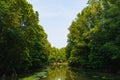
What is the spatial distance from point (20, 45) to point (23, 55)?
89.1 inches

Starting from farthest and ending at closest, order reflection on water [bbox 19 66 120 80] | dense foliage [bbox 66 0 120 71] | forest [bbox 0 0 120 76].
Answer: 1. dense foliage [bbox 66 0 120 71]
2. reflection on water [bbox 19 66 120 80]
3. forest [bbox 0 0 120 76]

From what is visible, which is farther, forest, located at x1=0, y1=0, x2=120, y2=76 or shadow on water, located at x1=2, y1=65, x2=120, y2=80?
shadow on water, located at x1=2, y1=65, x2=120, y2=80

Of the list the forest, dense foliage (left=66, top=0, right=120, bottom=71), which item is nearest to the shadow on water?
the forest

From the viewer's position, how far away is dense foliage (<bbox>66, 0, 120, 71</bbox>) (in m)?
45.4

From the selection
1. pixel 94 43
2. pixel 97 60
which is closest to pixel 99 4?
pixel 94 43

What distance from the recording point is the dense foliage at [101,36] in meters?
45.4

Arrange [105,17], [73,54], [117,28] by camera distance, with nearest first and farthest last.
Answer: [117,28] → [105,17] → [73,54]

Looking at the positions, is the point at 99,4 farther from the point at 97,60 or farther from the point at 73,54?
the point at 73,54

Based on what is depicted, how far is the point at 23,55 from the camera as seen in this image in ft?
135

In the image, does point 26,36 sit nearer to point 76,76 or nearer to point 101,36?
point 76,76

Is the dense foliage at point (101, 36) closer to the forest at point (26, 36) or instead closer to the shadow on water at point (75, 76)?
the forest at point (26, 36)

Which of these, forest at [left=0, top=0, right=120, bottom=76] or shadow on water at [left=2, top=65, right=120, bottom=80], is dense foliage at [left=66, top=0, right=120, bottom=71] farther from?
shadow on water at [left=2, top=65, right=120, bottom=80]

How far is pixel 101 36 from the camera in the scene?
52719mm

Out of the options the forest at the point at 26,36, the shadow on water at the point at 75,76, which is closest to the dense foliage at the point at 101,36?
the forest at the point at 26,36
